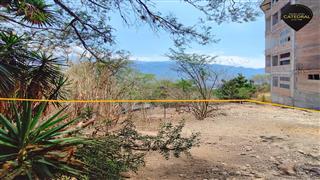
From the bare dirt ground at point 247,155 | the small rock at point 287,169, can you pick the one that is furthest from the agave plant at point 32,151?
the small rock at point 287,169

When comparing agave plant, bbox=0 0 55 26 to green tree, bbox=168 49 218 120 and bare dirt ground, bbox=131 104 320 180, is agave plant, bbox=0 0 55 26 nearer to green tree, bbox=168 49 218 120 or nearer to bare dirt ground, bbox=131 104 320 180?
bare dirt ground, bbox=131 104 320 180

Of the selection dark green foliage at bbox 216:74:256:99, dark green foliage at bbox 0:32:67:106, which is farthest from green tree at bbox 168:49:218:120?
dark green foliage at bbox 0:32:67:106

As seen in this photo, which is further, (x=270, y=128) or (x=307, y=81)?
(x=307, y=81)

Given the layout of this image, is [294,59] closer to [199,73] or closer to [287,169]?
[199,73]

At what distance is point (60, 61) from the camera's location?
5184 millimetres

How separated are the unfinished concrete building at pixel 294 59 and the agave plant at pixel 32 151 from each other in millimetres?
6175

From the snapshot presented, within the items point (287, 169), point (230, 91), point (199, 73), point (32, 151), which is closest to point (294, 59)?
point (230, 91)

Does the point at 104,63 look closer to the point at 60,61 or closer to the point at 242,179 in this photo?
the point at 60,61

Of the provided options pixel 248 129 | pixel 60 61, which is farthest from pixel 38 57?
pixel 248 129

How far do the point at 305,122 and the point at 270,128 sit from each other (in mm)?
1682

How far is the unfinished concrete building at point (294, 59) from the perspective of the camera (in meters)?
11.2

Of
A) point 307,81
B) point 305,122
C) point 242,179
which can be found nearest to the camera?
point 242,179

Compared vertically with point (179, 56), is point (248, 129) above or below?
below

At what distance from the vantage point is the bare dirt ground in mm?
4051
